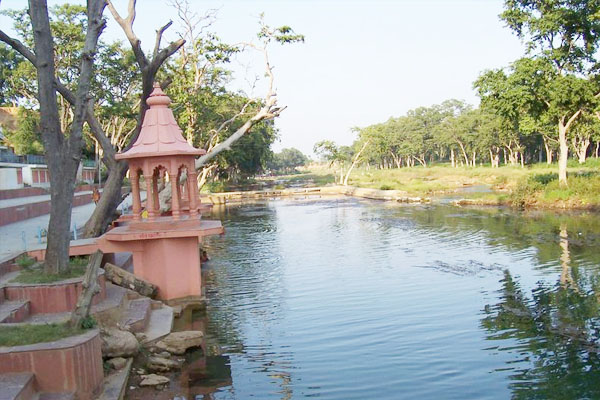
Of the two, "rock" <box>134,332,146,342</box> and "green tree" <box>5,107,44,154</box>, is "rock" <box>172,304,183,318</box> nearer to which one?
"rock" <box>134,332,146,342</box>

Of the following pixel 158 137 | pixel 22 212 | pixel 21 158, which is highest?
pixel 21 158

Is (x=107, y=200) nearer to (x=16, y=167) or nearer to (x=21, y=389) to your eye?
(x=21, y=389)

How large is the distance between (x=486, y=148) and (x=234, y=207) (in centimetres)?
4419

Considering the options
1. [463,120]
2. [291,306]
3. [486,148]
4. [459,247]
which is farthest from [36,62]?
[463,120]

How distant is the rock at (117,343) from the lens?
8.59 m

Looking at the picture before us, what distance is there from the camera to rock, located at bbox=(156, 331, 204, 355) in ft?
32.0

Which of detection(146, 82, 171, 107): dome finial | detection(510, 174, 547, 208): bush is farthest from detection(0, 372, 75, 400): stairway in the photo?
detection(510, 174, 547, 208): bush

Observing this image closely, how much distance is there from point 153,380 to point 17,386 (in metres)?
2.42

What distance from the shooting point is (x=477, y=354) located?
9859 mm

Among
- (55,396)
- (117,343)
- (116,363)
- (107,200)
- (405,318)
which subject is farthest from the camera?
(107,200)

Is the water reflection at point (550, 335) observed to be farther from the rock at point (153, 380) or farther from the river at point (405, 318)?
the rock at point (153, 380)

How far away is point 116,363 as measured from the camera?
27.6 feet

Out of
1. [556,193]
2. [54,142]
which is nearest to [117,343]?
[54,142]

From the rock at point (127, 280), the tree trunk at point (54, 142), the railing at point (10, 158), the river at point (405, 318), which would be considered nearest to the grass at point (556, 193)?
the river at point (405, 318)
